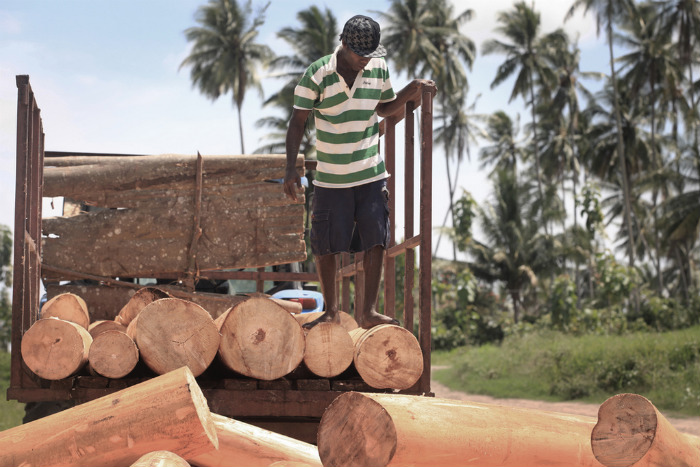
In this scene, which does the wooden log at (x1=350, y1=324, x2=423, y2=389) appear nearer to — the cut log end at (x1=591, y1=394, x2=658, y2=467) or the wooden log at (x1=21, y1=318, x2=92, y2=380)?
the cut log end at (x1=591, y1=394, x2=658, y2=467)

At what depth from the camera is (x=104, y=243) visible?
16.1 feet

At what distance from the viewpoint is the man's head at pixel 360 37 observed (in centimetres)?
379

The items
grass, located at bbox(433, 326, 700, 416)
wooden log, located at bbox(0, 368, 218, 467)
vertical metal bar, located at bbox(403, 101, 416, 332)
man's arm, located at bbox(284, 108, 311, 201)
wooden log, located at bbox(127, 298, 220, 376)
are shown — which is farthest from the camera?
grass, located at bbox(433, 326, 700, 416)

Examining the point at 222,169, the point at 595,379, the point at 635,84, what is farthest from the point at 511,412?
the point at 635,84

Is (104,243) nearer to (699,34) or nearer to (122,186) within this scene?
(122,186)

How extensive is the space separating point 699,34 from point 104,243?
34.5 metres

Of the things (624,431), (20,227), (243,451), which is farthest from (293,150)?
(624,431)

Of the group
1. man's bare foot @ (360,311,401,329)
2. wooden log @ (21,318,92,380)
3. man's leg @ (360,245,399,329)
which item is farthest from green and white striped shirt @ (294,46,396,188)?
wooden log @ (21,318,92,380)

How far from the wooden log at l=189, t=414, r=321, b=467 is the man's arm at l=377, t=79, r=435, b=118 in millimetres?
1969

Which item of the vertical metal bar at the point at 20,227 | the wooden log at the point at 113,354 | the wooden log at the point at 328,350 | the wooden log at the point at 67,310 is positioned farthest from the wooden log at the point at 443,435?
the wooden log at the point at 67,310

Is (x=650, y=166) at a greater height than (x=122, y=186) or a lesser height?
greater

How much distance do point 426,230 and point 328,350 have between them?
0.78 m

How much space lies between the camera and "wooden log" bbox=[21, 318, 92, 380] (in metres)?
3.37

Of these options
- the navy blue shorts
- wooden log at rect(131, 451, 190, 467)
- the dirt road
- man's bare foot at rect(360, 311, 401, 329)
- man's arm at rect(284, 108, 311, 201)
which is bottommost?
the dirt road
